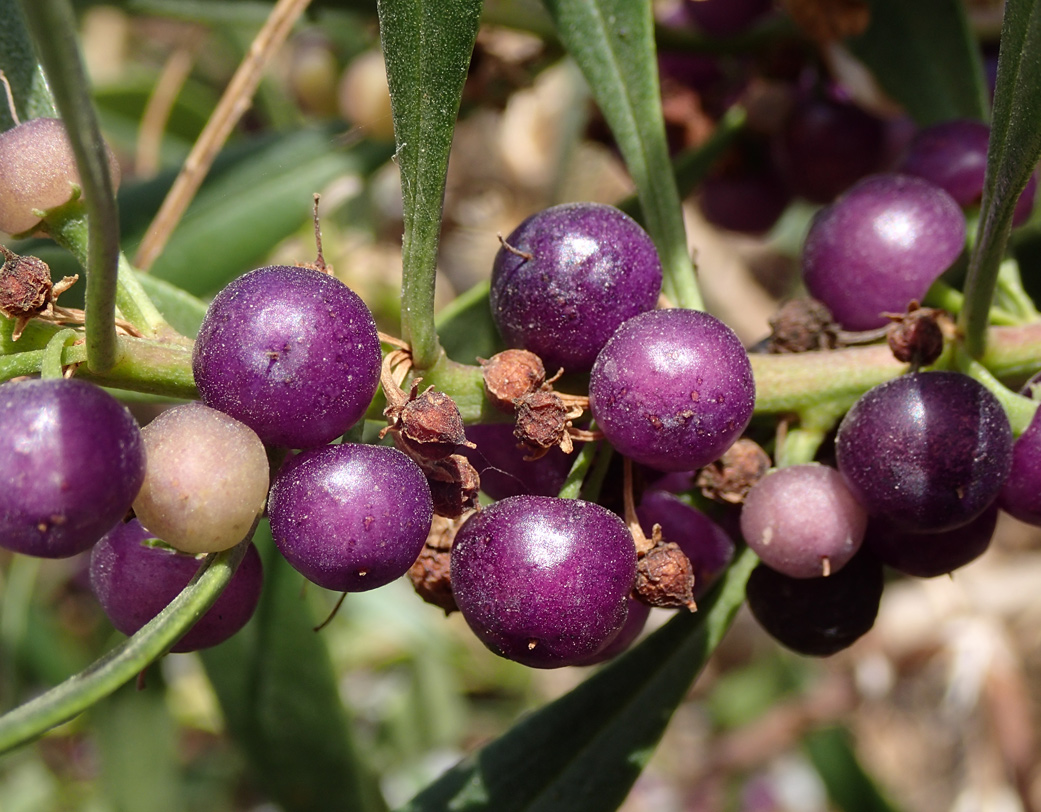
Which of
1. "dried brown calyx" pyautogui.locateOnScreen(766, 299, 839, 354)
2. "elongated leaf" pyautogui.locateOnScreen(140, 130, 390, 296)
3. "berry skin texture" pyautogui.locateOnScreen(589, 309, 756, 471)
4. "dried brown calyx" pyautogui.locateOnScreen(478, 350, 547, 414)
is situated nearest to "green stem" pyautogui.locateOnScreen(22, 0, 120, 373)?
"dried brown calyx" pyautogui.locateOnScreen(478, 350, 547, 414)

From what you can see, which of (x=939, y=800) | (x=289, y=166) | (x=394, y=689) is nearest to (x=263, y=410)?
(x=289, y=166)

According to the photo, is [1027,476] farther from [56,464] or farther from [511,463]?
[56,464]

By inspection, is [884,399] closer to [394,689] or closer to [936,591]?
[936,591]

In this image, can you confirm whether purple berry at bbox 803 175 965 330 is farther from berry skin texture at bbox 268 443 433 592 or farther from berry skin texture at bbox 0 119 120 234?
berry skin texture at bbox 0 119 120 234

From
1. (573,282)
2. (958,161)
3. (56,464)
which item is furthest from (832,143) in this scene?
(56,464)

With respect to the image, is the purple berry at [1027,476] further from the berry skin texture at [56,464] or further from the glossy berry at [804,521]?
the berry skin texture at [56,464]

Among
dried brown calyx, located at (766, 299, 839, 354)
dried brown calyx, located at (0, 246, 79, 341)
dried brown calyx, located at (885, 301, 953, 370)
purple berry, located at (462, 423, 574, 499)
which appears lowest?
purple berry, located at (462, 423, 574, 499)

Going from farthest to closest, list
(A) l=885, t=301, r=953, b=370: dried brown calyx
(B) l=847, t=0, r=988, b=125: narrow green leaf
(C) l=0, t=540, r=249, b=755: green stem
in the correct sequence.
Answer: (B) l=847, t=0, r=988, b=125: narrow green leaf, (A) l=885, t=301, r=953, b=370: dried brown calyx, (C) l=0, t=540, r=249, b=755: green stem
